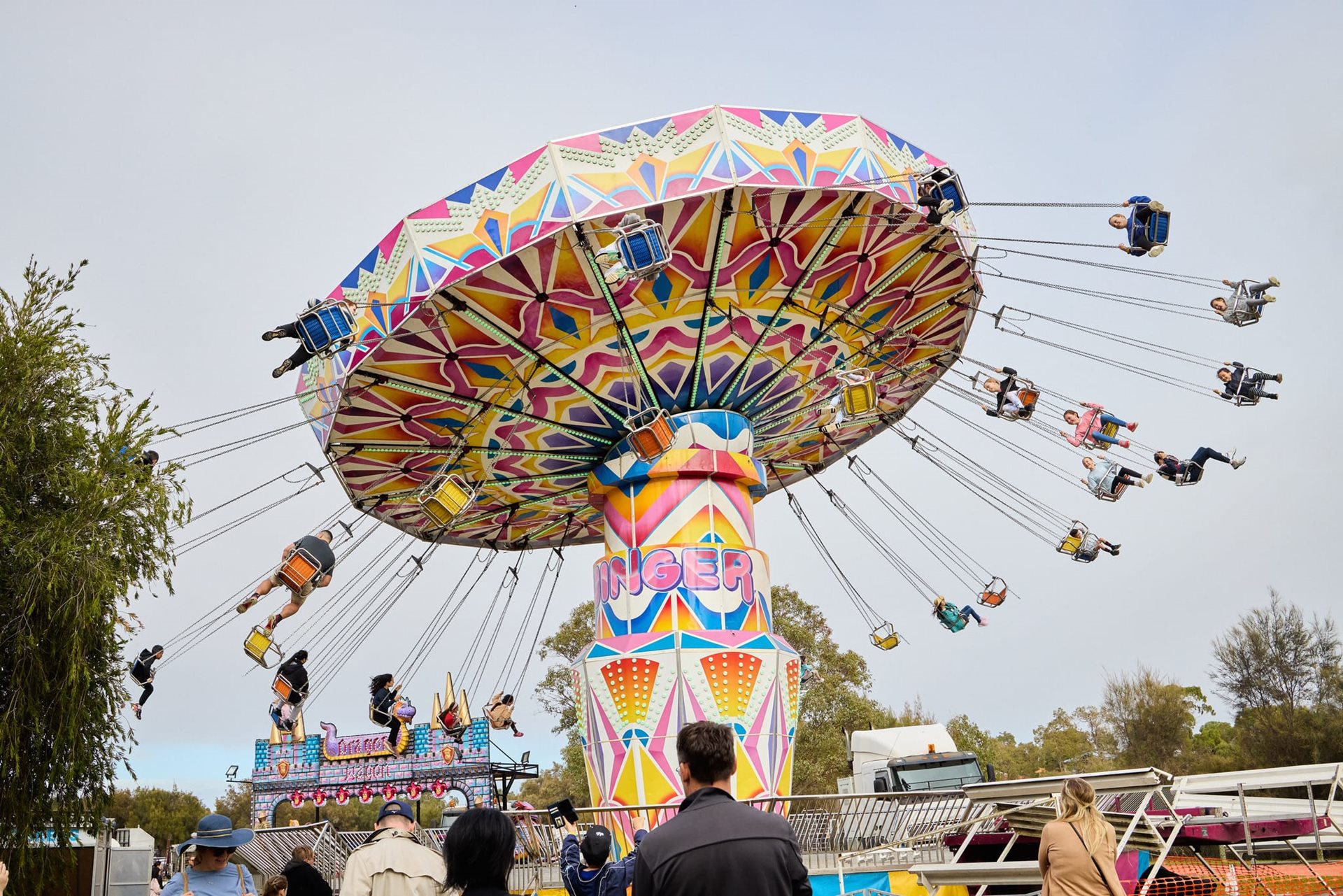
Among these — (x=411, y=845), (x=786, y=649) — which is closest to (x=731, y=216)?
(x=786, y=649)

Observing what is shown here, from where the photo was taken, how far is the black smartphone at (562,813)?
32.5ft

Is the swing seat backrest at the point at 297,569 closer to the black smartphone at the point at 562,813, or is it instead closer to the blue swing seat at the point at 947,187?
the black smartphone at the point at 562,813

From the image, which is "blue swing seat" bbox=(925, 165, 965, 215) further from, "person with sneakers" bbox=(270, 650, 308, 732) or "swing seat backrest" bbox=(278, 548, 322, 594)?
"person with sneakers" bbox=(270, 650, 308, 732)

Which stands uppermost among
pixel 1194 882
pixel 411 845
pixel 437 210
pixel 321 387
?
pixel 437 210

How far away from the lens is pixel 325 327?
40.4 ft

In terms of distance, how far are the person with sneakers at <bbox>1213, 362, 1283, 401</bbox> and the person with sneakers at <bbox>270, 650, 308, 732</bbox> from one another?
43.7ft

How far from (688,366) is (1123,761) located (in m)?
34.2

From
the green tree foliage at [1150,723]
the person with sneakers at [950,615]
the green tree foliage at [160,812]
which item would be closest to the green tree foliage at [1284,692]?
the green tree foliage at [1150,723]

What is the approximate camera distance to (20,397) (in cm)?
1438

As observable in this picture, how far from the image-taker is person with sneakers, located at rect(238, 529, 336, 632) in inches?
583

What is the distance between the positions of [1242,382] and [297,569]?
41.0ft

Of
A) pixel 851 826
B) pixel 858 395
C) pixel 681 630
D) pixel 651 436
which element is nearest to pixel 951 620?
pixel 858 395

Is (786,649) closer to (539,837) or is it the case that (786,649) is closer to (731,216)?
(539,837)

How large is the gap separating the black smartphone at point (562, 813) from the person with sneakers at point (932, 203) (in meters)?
7.54
